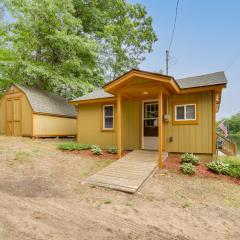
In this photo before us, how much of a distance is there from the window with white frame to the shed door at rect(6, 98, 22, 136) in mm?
10930

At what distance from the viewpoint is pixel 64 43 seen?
58.2 ft

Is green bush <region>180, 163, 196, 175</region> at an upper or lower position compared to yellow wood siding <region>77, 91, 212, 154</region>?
lower

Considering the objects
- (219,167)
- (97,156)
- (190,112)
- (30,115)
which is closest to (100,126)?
(97,156)

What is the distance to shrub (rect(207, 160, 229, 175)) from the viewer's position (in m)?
7.31

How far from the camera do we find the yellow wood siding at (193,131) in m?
8.67

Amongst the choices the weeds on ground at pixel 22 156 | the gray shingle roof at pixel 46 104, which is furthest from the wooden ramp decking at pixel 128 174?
the gray shingle roof at pixel 46 104

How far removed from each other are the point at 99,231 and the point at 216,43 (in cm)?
2370

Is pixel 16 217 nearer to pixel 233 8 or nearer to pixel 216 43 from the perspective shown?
pixel 233 8

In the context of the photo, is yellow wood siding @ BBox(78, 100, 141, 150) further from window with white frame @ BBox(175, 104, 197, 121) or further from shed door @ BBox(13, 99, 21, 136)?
shed door @ BBox(13, 99, 21, 136)

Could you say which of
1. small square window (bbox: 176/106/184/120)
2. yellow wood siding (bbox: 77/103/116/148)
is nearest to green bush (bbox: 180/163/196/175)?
small square window (bbox: 176/106/184/120)

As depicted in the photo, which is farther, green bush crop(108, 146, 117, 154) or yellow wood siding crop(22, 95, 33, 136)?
yellow wood siding crop(22, 95, 33, 136)

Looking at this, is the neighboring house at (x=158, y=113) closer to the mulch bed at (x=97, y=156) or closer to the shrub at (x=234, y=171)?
the mulch bed at (x=97, y=156)

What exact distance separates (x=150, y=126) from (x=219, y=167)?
3754 millimetres

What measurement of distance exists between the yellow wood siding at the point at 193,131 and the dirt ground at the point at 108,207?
78.0 inches
